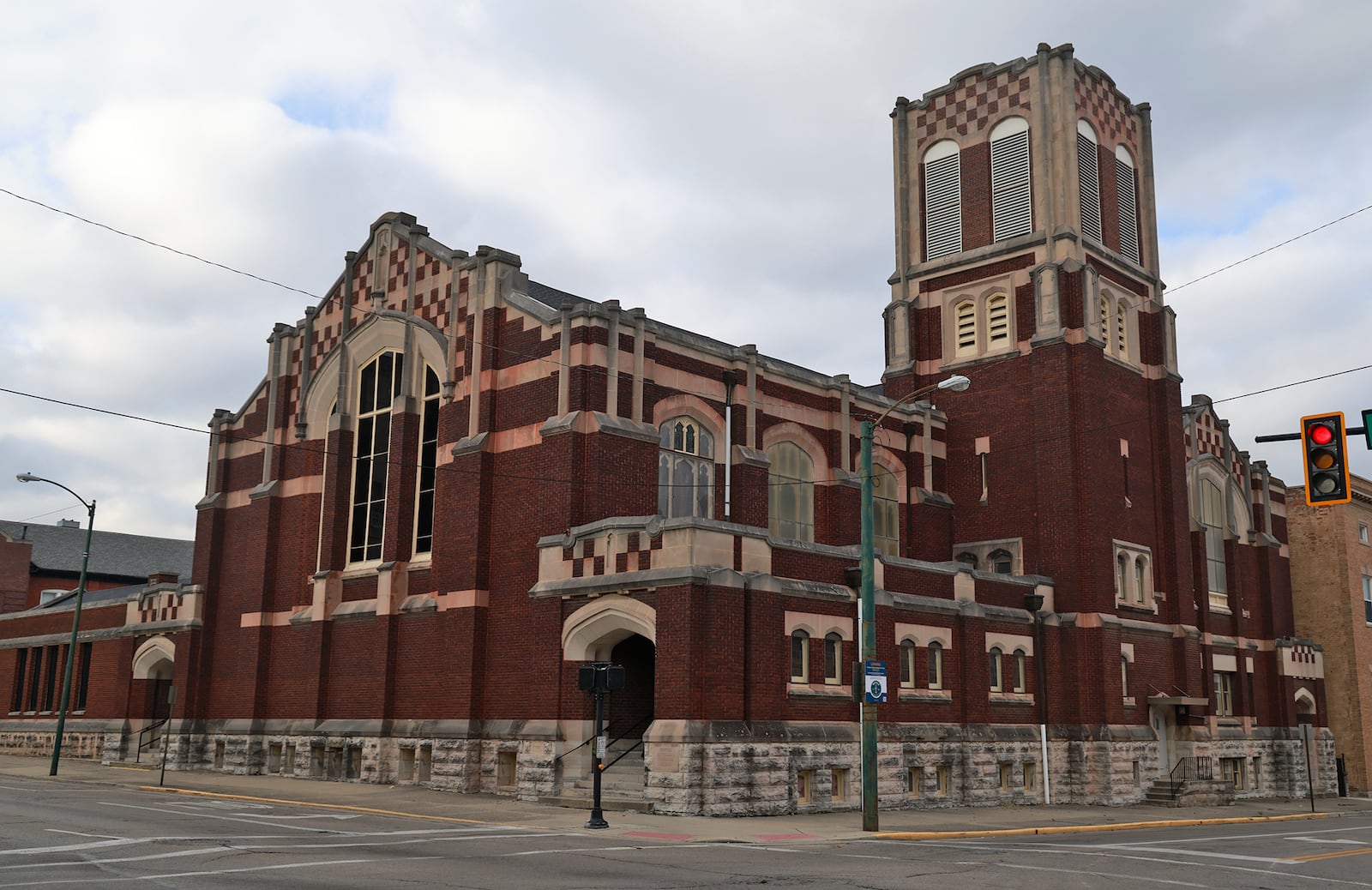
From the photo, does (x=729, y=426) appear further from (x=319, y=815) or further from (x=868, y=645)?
(x=319, y=815)

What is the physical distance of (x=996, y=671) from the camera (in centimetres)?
3431

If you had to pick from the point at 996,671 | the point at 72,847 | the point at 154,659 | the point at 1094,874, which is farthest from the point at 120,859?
the point at 154,659

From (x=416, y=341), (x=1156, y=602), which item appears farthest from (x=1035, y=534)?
(x=416, y=341)

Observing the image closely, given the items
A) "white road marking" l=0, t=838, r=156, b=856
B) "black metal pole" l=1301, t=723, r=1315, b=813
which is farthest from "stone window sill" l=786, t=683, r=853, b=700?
"black metal pole" l=1301, t=723, r=1315, b=813

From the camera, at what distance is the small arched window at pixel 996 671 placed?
34.1 meters

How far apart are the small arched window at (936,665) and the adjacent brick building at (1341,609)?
76.1 ft

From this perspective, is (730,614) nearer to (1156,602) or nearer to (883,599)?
(883,599)

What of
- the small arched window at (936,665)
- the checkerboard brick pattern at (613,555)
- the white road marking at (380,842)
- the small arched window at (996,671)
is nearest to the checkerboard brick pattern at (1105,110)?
the small arched window at (996,671)

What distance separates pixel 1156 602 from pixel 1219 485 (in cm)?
834

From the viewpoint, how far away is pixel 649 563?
87.2ft

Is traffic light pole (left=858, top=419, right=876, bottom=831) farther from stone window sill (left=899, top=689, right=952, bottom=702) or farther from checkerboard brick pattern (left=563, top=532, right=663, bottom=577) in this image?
stone window sill (left=899, top=689, right=952, bottom=702)

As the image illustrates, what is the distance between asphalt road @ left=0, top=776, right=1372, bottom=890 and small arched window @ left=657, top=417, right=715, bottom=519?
11148mm

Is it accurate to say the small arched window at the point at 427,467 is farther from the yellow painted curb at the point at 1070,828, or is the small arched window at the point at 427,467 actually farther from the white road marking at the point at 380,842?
the yellow painted curb at the point at 1070,828

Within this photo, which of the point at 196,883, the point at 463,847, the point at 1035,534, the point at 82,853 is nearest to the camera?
the point at 196,883
